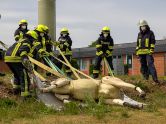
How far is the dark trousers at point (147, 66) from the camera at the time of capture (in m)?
15.1

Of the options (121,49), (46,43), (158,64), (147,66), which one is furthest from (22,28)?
(121,49)

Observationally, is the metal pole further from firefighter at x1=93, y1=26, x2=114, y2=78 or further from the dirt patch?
the dirt patch

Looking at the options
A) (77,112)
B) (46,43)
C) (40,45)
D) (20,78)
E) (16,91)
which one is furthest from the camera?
(46,43)

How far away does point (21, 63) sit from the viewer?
12.0 metres

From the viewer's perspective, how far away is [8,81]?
45.3 feet

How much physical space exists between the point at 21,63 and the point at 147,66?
5.44 m

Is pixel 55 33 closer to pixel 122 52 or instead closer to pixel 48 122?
pixel 48 122

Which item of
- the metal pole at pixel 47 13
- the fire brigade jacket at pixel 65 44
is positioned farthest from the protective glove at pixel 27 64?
the metal pole at pixel 47 13

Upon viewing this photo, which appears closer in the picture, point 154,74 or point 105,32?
point 154,74

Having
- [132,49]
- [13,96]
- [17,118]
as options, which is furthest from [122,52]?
[17,118]

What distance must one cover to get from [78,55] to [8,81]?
37.7 meters

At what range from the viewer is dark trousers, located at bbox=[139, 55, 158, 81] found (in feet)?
49.6

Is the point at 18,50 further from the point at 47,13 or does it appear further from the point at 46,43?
the point at 47,13

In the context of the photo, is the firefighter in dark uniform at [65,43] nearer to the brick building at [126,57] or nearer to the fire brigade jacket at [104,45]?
the fire brigade jacket at [104,45]
